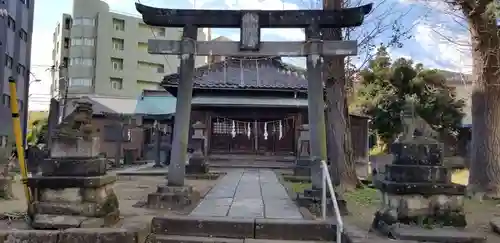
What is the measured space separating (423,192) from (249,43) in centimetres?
456

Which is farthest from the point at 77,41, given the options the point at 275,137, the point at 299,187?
the point at 299,187

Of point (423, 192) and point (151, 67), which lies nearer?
point (423, 192)

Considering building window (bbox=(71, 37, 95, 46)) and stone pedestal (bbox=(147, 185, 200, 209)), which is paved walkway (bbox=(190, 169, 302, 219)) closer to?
stone pedestal (bbox=(147, 185, 200, 209))

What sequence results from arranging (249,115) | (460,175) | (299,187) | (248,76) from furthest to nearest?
1. (248,76)
2. (249,115)
3. (460,175)
4. (299,187)

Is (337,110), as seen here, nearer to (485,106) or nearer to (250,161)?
(485,106)

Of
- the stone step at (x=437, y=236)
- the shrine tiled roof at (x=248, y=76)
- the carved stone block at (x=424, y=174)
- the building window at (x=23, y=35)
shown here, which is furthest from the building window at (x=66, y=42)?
the stone step at (x=437, y=236)

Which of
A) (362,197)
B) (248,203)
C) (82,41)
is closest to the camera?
(248,203)

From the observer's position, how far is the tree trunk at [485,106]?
10234 millimetres

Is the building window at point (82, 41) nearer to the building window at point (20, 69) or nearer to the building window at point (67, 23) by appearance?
the building window at point (67, 23)

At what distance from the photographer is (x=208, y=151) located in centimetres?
2034

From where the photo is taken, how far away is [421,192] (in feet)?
17.9

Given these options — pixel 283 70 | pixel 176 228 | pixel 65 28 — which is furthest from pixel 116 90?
pixel 176 228

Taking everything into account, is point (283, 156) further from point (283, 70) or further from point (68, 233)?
point (68, 233)

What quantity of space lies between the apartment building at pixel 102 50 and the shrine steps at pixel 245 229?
1634 inches
